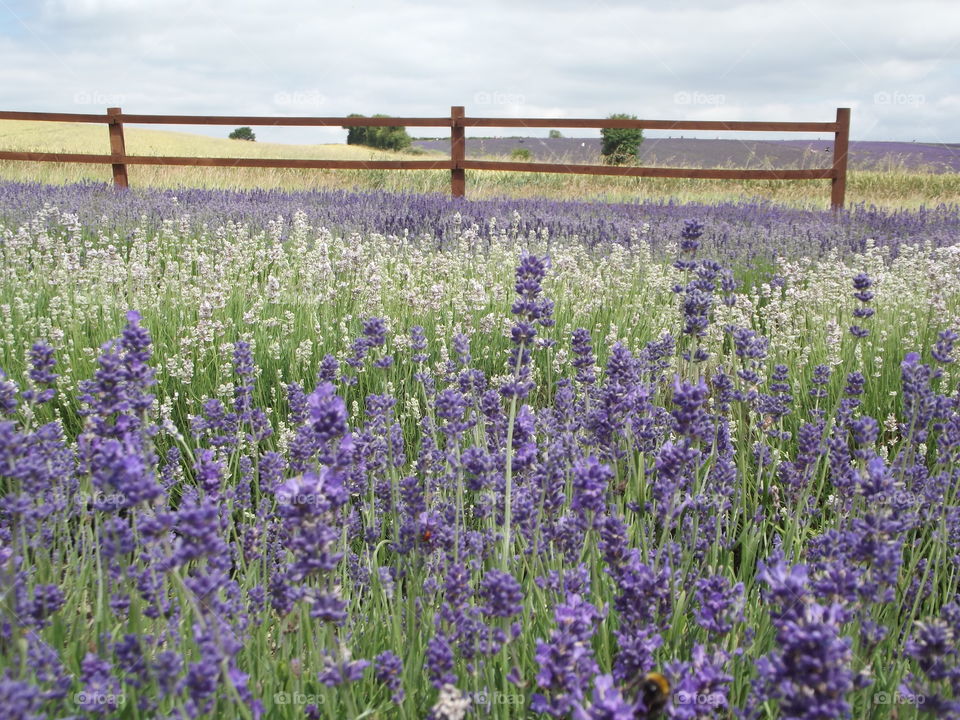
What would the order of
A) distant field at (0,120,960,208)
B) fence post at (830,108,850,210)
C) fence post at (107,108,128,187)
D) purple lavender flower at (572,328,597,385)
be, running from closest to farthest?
purple lavender flower at (572,328,597,385) < fence post at (830,108,850,210) < fence post at (107,108,128,187) < distant field at (0,120,960,208)

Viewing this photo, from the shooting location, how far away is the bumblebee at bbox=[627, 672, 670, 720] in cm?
141

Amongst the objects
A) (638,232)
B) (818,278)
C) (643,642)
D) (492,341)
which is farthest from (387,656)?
(638,232)

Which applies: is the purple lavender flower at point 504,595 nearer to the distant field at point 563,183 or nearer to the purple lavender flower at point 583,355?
the purple lavender flower at point 583,355

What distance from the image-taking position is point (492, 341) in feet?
15.5

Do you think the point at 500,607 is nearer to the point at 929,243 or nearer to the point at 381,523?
the point at 381,523

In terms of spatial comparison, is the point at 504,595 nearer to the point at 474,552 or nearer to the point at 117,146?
the point at 474,552

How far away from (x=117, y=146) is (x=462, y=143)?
220 inches

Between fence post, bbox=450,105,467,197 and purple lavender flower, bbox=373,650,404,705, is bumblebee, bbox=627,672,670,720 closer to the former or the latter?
purple lavender flower, bbox=373,650,404,705

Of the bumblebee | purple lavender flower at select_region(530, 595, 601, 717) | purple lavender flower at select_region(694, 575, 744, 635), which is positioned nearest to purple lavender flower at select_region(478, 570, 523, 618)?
purple lavender flower at select_region(530, 595, 601, 717)

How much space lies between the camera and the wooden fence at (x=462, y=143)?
1110cm

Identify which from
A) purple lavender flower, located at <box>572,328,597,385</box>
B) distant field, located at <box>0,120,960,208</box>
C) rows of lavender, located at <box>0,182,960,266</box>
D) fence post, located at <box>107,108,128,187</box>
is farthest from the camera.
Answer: distant field, located at <box>0,120,960,208</box>

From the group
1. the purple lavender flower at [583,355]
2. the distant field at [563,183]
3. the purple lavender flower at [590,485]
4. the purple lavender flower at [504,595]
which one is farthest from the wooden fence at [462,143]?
the purple lavender flower at [504,595]

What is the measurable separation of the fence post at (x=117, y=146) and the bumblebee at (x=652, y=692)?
12980 mm

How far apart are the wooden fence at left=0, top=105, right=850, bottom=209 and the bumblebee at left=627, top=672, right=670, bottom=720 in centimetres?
978
